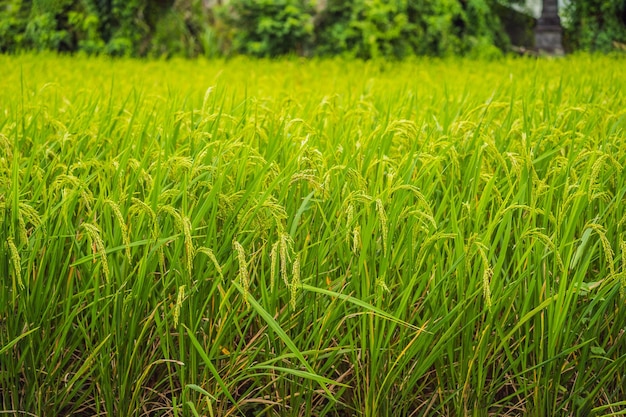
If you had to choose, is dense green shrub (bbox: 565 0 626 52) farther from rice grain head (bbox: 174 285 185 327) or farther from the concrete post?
rice grain head (bbox: 174 285 185 327)

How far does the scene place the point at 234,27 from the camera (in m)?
9.04

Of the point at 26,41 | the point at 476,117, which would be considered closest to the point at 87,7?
the point at 26,41

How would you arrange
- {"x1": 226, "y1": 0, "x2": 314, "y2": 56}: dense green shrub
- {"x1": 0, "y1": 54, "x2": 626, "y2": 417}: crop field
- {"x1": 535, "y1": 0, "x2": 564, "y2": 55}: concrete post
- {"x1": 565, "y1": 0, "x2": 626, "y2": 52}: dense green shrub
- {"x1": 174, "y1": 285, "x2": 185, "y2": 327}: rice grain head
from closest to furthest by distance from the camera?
{"x1": 174, "y1": 285, "x2": 185, "y2": 327}: rice grain head → {"x1": 0, "y1": 54, "x2": 626, "y2": 417}: crop field → {"x1": 226, "y1": 0, "x2": 314, "y2": 56}: dense green shrub → {"x1": 565, "y1": 0, "x2": 626, "y2": 52}: dense green shrub → {"x1": 535, "y1": 0, "x2": 564, "y2": 55}: concrete post

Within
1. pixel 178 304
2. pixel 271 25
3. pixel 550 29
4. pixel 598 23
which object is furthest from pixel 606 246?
pixel 598 23

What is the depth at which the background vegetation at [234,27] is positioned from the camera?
8695 millimetres

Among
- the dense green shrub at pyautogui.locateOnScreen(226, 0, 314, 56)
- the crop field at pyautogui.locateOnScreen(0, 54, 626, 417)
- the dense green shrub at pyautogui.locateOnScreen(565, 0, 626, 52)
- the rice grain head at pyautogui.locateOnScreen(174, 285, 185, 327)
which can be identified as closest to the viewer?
the rice grain head at pyautogui.locateOnScreen(174, 285, 185, 327)

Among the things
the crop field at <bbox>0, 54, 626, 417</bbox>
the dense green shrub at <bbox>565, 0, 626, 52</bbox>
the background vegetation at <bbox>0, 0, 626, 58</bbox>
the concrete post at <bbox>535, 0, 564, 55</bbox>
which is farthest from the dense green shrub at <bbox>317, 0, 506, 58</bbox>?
the crop field at <bbox>0, 54, 626, 417</bbox>

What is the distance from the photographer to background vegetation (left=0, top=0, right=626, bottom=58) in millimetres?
8695

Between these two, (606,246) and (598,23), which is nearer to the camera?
(606,246)

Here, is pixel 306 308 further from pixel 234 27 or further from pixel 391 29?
pixel 234 27

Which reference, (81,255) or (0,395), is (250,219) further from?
(0,395)

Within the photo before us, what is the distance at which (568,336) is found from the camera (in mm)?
1834

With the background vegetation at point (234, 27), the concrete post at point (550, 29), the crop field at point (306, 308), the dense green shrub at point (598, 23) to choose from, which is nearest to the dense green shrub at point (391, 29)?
the background vegetation at point (234, 27)

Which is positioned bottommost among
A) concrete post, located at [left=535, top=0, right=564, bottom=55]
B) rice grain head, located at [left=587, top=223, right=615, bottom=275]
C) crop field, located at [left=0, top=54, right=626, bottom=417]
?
crop field, located at [left=0, top=54, right=626, bottom=417]
